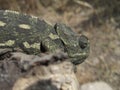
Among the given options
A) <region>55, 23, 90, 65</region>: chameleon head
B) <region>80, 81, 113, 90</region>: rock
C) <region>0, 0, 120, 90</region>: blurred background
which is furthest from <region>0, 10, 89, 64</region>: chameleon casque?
<region>0, 0, 120, 90</region>: blurred background

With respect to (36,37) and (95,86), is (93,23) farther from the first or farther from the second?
(36,37)

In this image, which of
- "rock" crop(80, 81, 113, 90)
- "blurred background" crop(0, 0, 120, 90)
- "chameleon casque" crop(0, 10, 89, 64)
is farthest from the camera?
"blurred background" crop(0, 0, 120, 90)

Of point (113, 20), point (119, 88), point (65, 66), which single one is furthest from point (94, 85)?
point (65, 66)

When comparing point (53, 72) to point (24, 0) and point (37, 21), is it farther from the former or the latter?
point (24, 0)

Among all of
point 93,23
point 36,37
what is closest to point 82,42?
point 36,37

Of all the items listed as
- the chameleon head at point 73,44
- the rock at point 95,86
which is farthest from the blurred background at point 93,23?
the chameleon head at point 73,44

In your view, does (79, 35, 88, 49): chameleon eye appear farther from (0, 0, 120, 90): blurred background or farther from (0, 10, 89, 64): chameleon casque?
(0, 0, 120, 90): blurred background
